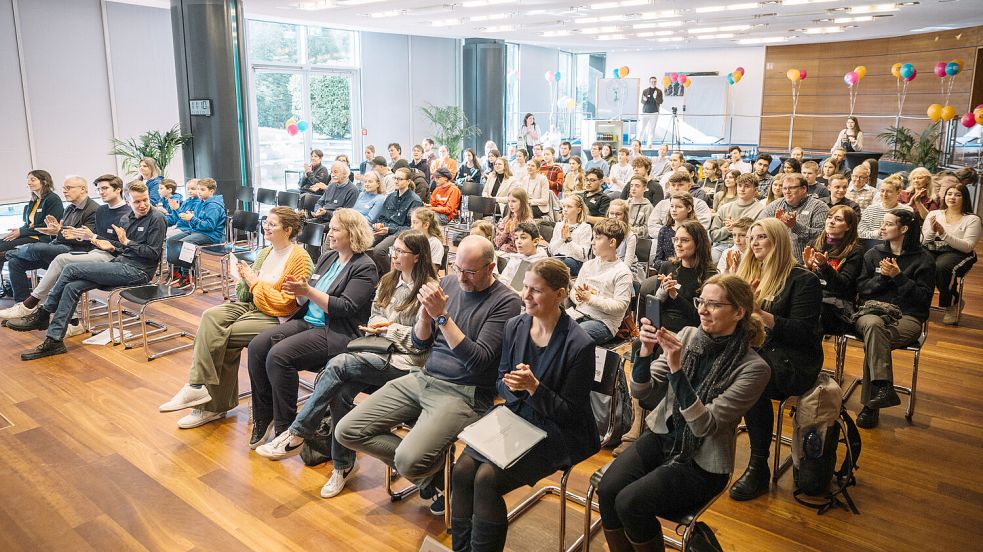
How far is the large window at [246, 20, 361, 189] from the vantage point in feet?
46.0

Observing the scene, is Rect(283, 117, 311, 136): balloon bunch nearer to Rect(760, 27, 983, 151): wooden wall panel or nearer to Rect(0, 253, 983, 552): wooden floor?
Rect(0, 253, 983, 552): wooden floor

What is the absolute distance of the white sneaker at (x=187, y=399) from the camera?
4.59m

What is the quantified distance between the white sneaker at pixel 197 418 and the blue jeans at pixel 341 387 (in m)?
1.06

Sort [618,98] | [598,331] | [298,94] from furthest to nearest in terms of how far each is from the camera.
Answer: [618,98], [298,94], [598,331]

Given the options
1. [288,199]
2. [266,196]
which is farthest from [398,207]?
[266,196]

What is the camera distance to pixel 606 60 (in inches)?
947

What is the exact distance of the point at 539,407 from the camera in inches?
108

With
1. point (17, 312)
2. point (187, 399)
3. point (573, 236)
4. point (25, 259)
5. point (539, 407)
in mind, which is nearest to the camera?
point (539, 407)

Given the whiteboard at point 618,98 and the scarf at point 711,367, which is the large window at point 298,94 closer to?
the whiteboard at point 618,98

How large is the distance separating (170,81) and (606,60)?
1580cm

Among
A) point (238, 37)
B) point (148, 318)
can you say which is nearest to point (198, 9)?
point (238, 37)

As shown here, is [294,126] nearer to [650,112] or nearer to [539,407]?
[650,112]

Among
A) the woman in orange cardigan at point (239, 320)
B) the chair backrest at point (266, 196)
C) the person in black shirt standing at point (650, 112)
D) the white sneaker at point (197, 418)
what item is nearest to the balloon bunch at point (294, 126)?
the chair backrest at point (266, 196)

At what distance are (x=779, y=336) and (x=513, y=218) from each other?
132 inches
